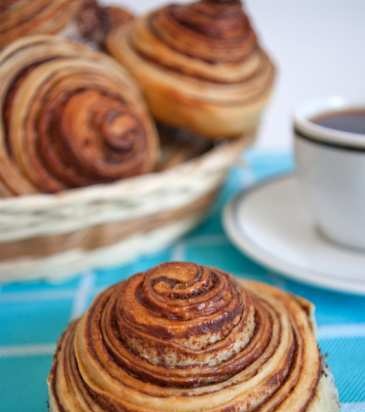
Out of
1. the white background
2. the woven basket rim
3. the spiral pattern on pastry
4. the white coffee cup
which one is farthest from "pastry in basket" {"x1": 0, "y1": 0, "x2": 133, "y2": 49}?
the white background

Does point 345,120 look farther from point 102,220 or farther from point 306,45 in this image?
point 306,45

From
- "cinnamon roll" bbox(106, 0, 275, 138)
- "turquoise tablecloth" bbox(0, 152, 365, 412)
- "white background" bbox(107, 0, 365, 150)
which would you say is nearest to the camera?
"turquoise tablecloth" bbox(0, 152, 365, 412)

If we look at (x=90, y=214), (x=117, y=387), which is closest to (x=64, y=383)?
(x=117, y=387)

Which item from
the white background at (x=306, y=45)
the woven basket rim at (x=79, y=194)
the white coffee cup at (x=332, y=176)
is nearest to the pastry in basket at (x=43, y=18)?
the woven basket rim at (x=79, y=194)

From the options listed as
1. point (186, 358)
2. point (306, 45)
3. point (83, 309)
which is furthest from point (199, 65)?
point (306, 45)

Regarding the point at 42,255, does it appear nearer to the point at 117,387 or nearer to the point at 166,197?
the point at 166,197

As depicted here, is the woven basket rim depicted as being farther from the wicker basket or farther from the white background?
the white background
